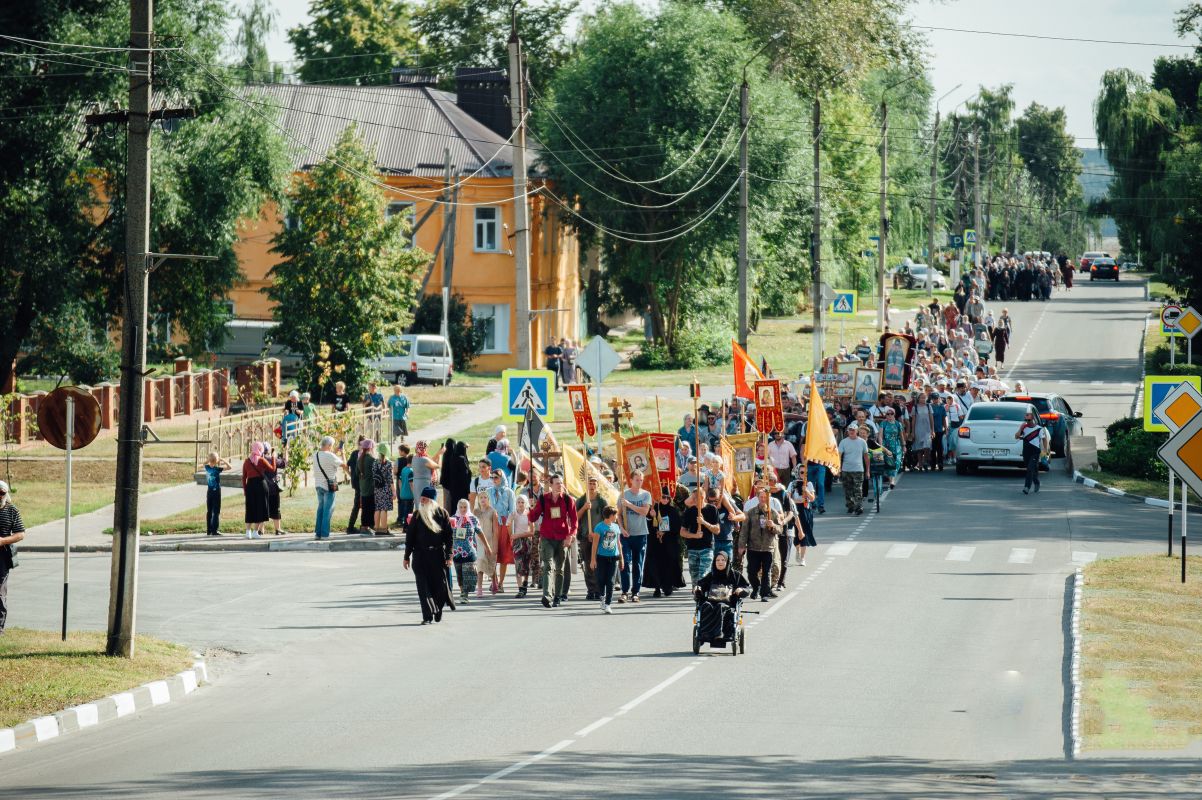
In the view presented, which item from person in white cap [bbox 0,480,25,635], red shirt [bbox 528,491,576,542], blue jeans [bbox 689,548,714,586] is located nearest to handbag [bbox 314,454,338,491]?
red shirt [bbox 528,491,576,542]

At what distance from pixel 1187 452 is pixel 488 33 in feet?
223

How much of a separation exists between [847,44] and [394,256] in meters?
34.0

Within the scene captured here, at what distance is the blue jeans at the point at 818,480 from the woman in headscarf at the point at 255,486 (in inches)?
380

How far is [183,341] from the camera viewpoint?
57.3 meters

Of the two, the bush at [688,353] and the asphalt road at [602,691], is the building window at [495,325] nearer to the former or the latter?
the bush at [688,353]

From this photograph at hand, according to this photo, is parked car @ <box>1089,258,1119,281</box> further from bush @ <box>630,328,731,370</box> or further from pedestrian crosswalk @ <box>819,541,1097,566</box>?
pedestrian crosswalk @ <box>819,541,1097,566</box>

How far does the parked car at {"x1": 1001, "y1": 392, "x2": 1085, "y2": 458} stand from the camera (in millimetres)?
36312

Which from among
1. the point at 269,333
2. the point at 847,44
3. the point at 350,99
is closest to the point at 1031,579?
the point at 269,333

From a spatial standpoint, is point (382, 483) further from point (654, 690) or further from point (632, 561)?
point (654, 690)

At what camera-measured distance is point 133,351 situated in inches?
643

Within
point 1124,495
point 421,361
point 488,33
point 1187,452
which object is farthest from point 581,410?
point 488,33

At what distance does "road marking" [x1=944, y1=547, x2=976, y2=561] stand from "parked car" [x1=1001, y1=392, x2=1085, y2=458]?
1196 cm

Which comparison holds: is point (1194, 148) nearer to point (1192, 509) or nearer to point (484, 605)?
point (1192, 509)

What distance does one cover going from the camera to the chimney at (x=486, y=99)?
64.2 meters
